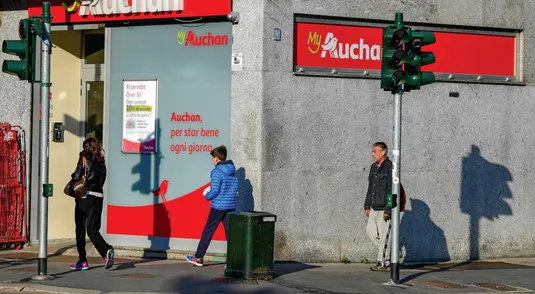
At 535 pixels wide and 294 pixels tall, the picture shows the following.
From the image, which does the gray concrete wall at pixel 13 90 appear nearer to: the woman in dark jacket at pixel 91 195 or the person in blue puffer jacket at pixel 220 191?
the woman in dark jacket at pixel 91 195

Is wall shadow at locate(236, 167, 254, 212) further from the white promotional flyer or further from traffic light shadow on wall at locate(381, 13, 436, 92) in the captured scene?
traffic light shadow on wall at locate(381, 13, 436, 92)

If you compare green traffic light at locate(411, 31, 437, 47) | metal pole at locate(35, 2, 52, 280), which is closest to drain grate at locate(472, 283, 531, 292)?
green traffic light at locate(411, 31, 437, 47)

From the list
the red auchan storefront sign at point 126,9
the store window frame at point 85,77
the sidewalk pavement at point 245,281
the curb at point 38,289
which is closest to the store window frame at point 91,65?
the store window frame at point 85,77

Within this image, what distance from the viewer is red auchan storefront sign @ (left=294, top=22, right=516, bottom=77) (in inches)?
640

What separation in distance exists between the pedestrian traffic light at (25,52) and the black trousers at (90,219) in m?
2.05

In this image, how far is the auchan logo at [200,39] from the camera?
16.2 meters

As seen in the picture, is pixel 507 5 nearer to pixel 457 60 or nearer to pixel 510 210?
pixel 457 60

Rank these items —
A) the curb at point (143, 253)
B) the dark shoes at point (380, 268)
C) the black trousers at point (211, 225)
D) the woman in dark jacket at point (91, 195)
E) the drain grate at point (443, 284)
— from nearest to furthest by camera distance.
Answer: the drain grate at point (443, 284)
the woman in dark jacket at point (91, 195)
the black trousers at point (211, 225)
the dark shoes at point (380, 268)
the curb at point (143, 253)

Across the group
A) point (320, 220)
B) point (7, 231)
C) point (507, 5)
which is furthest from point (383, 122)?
point (7, 231)

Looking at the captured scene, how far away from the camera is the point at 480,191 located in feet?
57.3

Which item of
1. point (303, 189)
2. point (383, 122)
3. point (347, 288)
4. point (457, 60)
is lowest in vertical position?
point (347, 288)

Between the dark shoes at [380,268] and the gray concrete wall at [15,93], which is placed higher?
the gray concrete wall at [15,93]

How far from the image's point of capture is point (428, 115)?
17.0m

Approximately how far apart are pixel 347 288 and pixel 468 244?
4.76m
